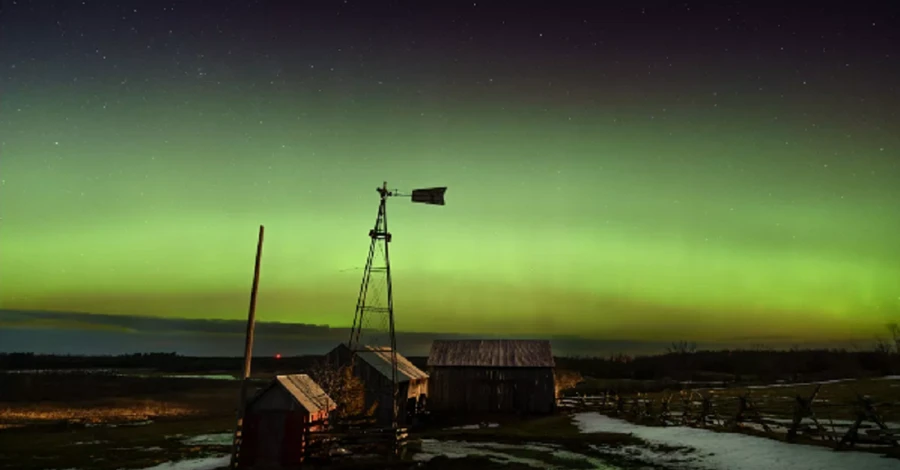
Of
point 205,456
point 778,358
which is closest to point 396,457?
point 205,456

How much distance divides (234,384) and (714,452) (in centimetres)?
7685

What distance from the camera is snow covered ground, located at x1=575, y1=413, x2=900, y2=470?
21.8m

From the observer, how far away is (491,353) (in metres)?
52.6

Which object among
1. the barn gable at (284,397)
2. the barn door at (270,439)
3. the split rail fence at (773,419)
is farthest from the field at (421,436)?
the barn gable at (284,397)

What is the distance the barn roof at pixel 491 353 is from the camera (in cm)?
5088

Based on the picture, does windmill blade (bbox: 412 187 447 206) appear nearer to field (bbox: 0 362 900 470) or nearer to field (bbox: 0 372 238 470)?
field (bbox: 0 362 900 470)

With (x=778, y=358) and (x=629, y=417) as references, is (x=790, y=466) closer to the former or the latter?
(x=629, y=417)

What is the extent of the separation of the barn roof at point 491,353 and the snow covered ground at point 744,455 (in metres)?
17.7

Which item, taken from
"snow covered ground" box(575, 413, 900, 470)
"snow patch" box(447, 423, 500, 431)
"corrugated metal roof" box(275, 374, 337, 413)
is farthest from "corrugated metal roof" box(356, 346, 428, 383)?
"snow covered ground" box(575, 413, 900, 470)

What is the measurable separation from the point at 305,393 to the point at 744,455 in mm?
17982

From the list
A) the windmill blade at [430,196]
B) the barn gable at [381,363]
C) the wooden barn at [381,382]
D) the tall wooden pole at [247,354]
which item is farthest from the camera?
the barn gable at [381,363]

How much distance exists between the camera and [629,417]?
4409 centimetres

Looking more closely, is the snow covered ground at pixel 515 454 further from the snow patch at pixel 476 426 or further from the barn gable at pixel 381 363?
the barn gable at pixel 381 363

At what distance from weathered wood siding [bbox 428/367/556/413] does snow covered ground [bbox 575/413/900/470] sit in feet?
52.6
